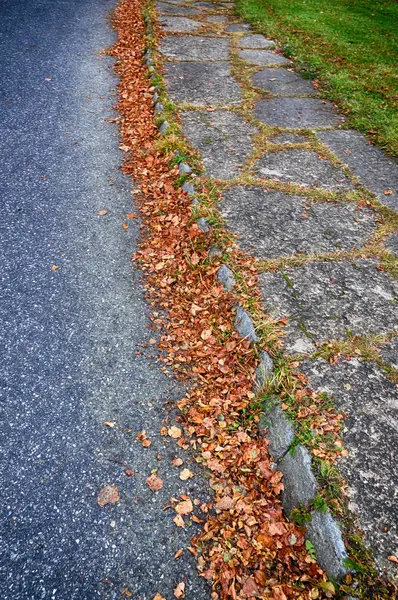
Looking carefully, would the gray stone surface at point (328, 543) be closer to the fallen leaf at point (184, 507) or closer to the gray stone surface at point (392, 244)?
the fallen leaf at point (184, 507)

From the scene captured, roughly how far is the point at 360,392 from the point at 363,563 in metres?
0.83

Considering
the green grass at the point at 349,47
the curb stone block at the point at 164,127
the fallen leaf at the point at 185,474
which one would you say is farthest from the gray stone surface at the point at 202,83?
the fallen leaf at the point at 185,474

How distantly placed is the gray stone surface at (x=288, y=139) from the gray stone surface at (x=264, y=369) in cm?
283

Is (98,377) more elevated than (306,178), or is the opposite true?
(306,178)

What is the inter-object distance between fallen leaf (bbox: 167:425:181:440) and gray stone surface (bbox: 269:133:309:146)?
10.8 feet

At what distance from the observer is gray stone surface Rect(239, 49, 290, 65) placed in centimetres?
627

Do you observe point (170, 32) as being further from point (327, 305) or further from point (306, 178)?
point (327, 305)

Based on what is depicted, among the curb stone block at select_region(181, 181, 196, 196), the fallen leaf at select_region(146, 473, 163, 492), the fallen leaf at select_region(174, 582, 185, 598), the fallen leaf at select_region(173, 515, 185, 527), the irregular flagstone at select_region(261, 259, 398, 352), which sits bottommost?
the fallen leaf at select_region(174, 582, 185, 598)

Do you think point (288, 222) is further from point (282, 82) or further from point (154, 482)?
point (282, 82)

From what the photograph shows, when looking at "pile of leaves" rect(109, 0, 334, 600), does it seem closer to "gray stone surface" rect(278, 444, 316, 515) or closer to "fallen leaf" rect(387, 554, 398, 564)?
"gray stone surface" rect(278, 444, 316, 515)

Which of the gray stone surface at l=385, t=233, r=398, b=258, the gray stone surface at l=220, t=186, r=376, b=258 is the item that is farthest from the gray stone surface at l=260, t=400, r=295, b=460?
the gray stone surface at l=385, t=233, r=398, b=258

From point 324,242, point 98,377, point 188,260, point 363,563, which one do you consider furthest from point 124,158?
point 363,563

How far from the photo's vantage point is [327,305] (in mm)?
2703

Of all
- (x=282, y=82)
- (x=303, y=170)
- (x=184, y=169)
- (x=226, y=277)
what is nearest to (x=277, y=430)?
(x=226, y=277)
